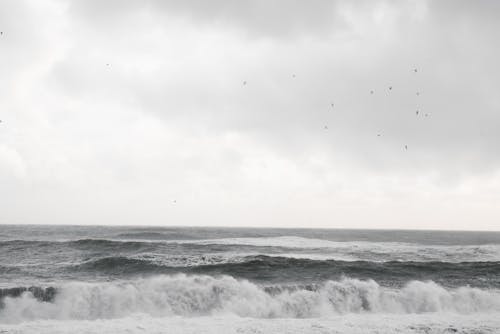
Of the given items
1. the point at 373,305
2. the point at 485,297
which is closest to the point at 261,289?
the point at 373,305

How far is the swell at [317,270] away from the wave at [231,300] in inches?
124

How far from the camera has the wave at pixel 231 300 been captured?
14898 mm

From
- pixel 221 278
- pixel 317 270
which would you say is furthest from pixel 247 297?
pixel 317 270

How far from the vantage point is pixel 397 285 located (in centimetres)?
1984

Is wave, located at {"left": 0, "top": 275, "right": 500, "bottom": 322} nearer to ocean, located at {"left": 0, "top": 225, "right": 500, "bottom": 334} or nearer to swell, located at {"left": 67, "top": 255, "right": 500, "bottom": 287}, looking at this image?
ocean, located at {"left": 0, "top": 225, "right": 500, "bottom": 334}

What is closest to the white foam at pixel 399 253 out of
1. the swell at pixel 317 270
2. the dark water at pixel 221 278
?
the dark water at pixel 221 278

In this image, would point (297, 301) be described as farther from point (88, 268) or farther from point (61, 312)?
point (88, 268)

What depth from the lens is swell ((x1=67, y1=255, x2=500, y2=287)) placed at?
21.6 m

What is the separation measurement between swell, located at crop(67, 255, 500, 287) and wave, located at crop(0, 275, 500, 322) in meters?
3.14

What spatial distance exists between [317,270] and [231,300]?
8.58 meters

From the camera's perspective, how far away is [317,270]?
2355cm

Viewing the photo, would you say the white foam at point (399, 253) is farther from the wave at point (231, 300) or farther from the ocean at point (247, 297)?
the wave at point (231, 300)

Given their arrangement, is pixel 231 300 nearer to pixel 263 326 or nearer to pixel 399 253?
pixel 263 326

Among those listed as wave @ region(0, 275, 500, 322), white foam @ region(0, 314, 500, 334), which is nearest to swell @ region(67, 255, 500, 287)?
wave @ region(0, 275, 500, 322)
